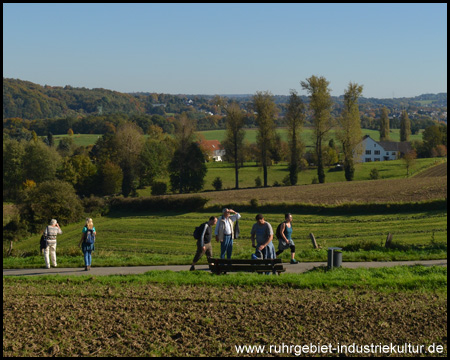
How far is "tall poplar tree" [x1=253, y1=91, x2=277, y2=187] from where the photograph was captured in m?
68.6

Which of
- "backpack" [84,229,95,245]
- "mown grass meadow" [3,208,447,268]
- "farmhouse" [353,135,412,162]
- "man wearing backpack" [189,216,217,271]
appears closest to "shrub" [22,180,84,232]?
"mown grass meadow" [3,208,447,268]

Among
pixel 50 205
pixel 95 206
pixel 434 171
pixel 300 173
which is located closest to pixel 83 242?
pixel 50 205

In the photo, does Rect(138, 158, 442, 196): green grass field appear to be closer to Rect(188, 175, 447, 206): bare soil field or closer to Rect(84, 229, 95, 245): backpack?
Rect(188, 175, 447, 206): bare soil field

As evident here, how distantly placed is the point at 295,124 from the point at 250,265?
54488mm

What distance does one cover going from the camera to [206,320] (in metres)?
12.1

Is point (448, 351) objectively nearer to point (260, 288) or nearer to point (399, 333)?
point (399, 333)

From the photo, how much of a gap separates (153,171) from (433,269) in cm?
6223

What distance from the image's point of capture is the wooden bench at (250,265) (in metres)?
15.4

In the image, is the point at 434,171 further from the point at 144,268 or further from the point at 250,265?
the point at 250,265

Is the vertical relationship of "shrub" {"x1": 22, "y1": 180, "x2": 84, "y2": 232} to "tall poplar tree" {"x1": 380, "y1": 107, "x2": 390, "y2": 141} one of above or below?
below

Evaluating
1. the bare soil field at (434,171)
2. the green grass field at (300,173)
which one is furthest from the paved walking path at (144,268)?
the bare soil field at (434,171)

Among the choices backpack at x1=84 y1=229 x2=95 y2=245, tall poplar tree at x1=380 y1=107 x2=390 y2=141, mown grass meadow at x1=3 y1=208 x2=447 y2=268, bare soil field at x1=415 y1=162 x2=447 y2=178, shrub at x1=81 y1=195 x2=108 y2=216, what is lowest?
mown grass meadow at x1=3 y1=208 x2=447 y2=268

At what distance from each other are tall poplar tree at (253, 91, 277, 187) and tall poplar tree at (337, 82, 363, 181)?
28.4 feet

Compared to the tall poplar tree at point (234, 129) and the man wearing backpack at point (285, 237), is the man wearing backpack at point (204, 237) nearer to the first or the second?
the man wearing backpack at point (285, 237)
